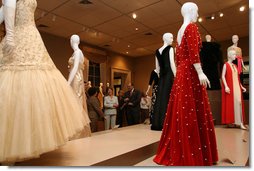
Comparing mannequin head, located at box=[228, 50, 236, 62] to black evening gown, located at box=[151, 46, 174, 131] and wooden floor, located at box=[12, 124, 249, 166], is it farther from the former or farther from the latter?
wooden floor, located at box=[12, 124, 249, 166]

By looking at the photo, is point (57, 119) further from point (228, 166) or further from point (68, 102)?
point (228, 166)

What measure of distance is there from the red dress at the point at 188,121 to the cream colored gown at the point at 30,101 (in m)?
0.73

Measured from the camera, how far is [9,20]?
162 centimetres

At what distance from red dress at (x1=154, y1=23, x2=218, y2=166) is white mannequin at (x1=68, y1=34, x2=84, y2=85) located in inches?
55.1

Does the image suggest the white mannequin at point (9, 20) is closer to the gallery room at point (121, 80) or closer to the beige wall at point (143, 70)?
the gallery room at point (121, 80)

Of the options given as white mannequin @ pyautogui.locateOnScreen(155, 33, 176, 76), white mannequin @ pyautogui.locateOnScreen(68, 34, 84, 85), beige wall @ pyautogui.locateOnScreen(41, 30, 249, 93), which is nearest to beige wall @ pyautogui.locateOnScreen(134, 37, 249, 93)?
beige wall @ pyautogui.locateOnScreen(41, 30, 249, 93)

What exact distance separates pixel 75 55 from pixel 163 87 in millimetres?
1258

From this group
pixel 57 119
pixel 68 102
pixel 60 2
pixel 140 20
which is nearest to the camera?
pixel 57 119

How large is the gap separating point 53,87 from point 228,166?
1494 mm

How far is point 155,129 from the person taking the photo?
330 centimetres

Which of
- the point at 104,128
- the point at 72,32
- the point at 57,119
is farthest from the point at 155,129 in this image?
the point at 57,119

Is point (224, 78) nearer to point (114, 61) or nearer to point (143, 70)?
point (143, 70)

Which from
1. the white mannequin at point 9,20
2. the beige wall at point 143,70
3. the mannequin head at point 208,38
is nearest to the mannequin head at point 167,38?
the beige wall at point 143,70

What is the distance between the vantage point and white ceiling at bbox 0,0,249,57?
7.82ft
